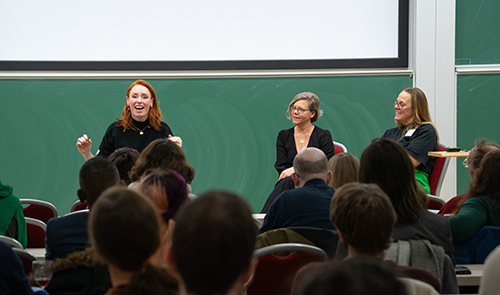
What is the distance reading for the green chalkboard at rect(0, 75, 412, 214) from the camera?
5.07 metres

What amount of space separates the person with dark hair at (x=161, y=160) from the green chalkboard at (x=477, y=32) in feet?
12.7

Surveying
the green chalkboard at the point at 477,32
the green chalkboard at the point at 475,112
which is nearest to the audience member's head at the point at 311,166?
the green chalkboard at the point at 475,112

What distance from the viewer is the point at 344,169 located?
9.16 ft

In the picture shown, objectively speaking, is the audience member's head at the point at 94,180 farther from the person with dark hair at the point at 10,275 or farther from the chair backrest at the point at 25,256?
the person with dark hair at the point at 10,275

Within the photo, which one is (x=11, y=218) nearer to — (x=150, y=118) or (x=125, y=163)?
(x=125, y=163)

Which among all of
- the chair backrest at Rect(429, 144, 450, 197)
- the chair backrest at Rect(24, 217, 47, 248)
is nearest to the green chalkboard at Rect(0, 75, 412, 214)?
the chair backrest at Rect(429, 144, 450, 197)

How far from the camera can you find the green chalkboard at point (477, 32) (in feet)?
17.3

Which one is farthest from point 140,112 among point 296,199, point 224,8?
point 296,199

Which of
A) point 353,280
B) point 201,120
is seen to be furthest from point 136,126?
point 353,280

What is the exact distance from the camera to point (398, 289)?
576 mm

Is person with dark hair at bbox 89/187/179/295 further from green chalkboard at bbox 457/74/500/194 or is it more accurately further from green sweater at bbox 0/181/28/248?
green chalkboard at bbox 457/74/500/194

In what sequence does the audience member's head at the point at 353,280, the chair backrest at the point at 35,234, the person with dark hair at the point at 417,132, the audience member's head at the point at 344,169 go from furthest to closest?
the person with dark hair at the point at 417,132
the audience member's head at the point at 344,169
the chair backrest at the point at 35,234
the audience member's head at the point at 353,280

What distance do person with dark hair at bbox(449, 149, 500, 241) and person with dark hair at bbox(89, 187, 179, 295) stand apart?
1.46 metres

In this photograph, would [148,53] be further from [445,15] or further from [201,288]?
[201,288]
